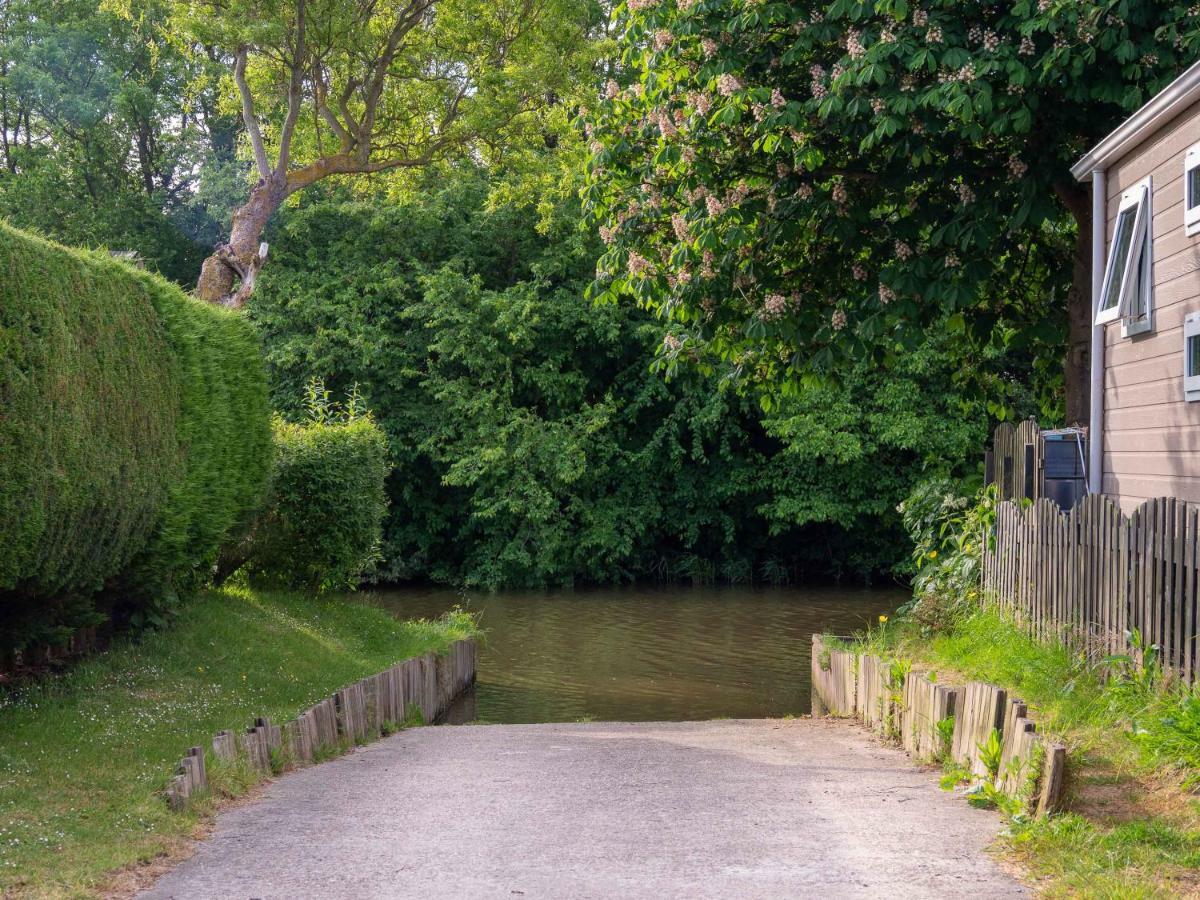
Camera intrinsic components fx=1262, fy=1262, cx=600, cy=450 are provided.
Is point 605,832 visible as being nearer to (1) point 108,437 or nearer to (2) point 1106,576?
(2) point 1106,576

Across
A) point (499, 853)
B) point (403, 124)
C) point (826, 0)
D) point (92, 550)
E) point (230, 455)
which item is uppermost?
point (403, 124)

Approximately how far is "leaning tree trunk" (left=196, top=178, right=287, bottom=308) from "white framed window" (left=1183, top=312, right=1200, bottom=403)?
45.2ft

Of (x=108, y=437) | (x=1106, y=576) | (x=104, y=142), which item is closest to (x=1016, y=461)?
(x=1106, y=576)

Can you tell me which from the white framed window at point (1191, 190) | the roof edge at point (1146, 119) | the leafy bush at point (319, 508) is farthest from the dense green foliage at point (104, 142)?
the white framed window at point (1191, 190)

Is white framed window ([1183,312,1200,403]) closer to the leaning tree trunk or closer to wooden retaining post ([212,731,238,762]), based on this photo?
wooden retaining post ([212,731,238,762])

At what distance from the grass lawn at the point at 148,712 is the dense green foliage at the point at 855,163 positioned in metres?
5.42

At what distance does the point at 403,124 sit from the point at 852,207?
448 inches

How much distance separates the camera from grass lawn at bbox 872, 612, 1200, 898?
5.20 metres

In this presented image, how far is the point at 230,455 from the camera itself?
13.2 metres

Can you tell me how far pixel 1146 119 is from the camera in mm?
9320

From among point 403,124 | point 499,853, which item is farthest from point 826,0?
point 403,124

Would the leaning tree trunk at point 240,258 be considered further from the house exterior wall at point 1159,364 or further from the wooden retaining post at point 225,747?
the house exterior wall at point 1159,364

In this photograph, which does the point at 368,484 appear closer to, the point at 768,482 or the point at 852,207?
the point at 852,207

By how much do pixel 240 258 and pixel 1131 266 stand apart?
13.6 meters
